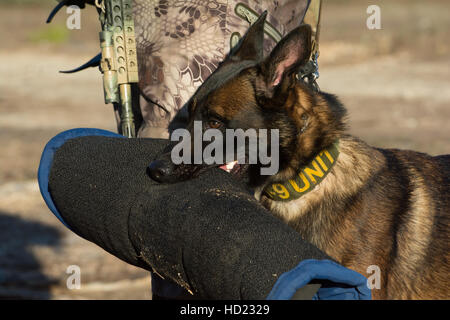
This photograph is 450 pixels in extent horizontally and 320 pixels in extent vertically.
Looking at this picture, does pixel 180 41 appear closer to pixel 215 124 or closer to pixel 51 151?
pixel 215 124

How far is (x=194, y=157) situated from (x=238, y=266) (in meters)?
0.76

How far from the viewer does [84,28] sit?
19.6 metres

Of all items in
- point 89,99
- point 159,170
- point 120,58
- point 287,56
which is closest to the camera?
point 159,170

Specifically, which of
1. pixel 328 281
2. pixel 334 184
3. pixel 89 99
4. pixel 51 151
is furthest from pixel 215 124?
pixel 89 99

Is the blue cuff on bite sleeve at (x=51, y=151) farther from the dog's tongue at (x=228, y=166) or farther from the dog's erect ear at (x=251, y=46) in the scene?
the dog's erect ear at (x=251, y=46)

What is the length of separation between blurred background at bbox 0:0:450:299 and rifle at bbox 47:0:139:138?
1862 millimetres

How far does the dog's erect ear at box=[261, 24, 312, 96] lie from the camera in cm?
267

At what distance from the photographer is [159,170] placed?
2.62 metres

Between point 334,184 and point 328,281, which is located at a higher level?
point 334,184

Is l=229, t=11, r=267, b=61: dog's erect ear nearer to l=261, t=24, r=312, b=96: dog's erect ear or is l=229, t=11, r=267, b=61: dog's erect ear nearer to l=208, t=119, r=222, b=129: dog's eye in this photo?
l=261, t=24, r=312, b=96: dog's erect ear

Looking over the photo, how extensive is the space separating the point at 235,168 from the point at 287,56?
0.57 meters

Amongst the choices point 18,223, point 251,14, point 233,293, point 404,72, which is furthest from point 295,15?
point 404,72

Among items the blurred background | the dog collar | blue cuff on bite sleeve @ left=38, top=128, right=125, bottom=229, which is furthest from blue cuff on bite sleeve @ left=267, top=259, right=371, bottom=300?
the blurred background

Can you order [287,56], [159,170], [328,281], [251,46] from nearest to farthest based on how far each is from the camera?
1. [328,281]
2. [159,170]
3. [287,56]
4. [251,46]
